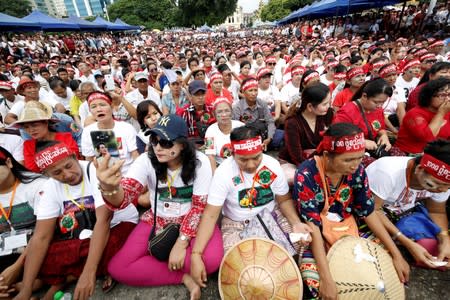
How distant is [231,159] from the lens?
2.41 m

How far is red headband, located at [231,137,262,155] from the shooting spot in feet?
6.88

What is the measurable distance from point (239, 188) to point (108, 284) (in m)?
1.77

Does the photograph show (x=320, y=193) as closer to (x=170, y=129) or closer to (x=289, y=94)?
(x=170, y=129)

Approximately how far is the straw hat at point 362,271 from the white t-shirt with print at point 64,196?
232cm

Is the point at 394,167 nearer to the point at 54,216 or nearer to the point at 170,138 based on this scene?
the point at 170,138

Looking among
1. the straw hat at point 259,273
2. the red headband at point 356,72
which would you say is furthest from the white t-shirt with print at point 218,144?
the red headband at point 356,72

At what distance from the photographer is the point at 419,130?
2.99m

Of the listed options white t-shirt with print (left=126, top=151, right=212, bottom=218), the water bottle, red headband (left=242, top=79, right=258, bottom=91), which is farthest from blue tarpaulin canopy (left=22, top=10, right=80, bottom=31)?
the water bottle

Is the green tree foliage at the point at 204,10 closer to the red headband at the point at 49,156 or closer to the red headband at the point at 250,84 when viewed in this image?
the red headband at the point at 250,84

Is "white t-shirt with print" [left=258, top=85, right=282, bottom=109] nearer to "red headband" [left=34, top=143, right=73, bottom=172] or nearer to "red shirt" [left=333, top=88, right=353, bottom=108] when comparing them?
"red shirt" [left=333, top=88, right=353, bottom=108]

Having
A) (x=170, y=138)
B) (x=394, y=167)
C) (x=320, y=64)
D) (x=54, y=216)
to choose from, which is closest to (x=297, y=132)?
(x=394, y=167)

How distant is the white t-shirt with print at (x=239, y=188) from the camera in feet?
7.50

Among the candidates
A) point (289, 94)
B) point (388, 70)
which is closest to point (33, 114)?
point (289, 94)

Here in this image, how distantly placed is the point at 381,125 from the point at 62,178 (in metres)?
4.39
